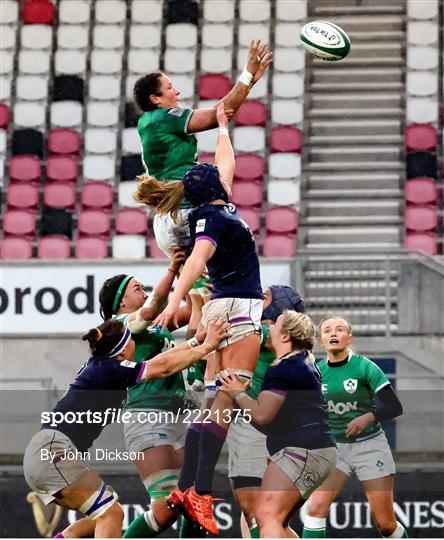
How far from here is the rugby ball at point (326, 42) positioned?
892cm

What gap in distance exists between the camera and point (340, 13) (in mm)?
16109

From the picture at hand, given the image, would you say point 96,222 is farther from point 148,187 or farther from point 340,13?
point 148,187

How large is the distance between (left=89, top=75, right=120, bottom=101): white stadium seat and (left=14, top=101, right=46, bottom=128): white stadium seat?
54 cm

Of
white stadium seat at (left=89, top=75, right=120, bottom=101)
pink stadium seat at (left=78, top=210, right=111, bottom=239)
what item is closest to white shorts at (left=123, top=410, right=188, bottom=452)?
pink stadium seat at (left=78, top=210, right=111, bottom=239)

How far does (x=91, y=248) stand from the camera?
14203 millimetres

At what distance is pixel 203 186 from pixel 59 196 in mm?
7178

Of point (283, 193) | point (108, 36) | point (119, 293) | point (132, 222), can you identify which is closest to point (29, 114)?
point (108, 36)

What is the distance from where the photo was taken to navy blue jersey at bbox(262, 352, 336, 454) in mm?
7820

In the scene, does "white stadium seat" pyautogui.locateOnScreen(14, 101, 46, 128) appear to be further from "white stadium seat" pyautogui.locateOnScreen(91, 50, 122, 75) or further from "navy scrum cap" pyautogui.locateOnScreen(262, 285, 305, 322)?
"navy scrum cap" pyautogui.locateOnScreen(262, 285, 305, 322)

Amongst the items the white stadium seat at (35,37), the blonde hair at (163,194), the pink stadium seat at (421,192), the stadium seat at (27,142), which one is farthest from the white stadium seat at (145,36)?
the blonde hair at (163,194)

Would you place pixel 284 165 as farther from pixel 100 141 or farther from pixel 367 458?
pixel 367 458

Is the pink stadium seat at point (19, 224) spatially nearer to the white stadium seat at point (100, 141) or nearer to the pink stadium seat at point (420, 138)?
the white stadium seat at point (100, 141)

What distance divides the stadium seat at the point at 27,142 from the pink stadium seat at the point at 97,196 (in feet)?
2.37

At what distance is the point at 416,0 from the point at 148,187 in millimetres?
8560
